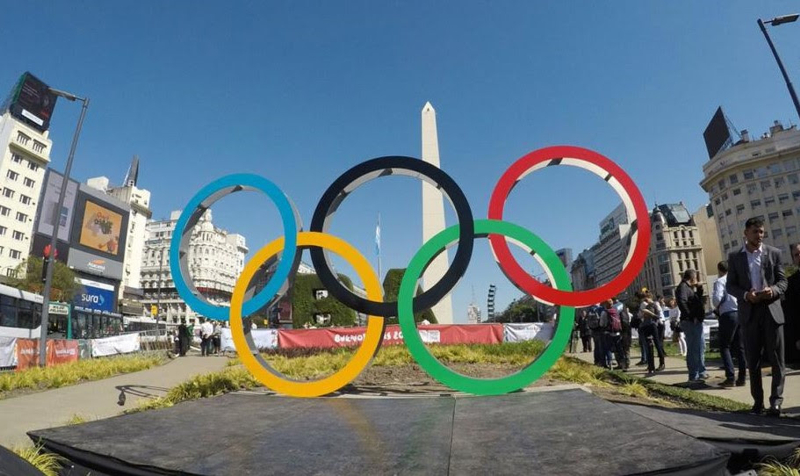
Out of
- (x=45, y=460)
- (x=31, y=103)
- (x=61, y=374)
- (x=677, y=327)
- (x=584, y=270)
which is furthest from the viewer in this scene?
(x=584, y=270)

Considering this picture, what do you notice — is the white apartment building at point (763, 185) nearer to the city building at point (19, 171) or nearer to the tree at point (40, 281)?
→ the tree at point (40, 281)

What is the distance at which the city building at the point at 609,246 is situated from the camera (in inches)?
4850

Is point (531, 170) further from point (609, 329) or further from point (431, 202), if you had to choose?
point (431, 202)

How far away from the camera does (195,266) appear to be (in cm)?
10612

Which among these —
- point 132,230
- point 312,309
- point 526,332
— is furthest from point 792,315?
point 132,230

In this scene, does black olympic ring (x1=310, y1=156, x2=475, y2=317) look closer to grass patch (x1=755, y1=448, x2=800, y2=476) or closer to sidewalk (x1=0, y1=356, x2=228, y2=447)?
sidewalk (x1=0, y1=356, x2=228, y2=447)

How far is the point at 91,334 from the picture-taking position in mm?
25453

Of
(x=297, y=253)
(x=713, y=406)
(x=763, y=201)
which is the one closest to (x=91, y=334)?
(x=297, y=253)

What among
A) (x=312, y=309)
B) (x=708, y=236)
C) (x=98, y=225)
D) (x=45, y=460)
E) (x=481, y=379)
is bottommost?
(x=45, y=460)

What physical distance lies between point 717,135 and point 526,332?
7870 centimetres

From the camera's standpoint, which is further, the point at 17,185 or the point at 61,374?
the point at 17,185

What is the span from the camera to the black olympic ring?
257 inches

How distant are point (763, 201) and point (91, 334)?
90.6 metres

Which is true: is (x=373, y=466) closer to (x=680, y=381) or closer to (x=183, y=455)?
(x=183, y=455)
